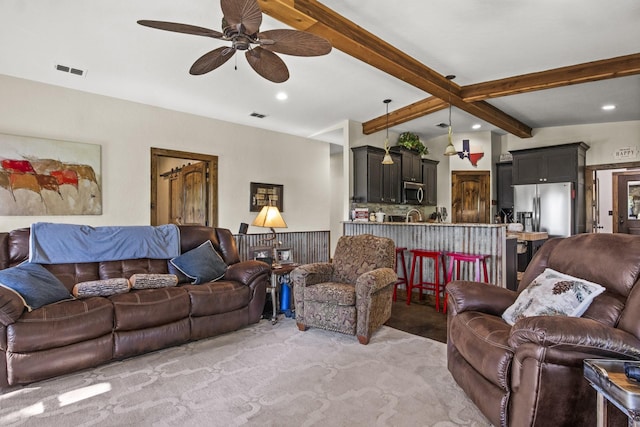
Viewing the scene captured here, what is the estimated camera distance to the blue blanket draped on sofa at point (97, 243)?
9.81ft

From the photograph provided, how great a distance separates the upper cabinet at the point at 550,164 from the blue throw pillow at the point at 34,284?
7076mm

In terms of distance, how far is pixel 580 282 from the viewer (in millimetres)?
2014

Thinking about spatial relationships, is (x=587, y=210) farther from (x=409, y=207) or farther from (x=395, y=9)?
(x=395, y=9)

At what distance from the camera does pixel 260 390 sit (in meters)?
2.28

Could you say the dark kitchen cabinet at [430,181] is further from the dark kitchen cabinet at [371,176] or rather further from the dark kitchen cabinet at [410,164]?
the dark kitchen cabinet at [371,176]

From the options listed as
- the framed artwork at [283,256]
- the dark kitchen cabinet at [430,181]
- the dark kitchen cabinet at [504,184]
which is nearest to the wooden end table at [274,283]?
the framed artwork at [283,256]

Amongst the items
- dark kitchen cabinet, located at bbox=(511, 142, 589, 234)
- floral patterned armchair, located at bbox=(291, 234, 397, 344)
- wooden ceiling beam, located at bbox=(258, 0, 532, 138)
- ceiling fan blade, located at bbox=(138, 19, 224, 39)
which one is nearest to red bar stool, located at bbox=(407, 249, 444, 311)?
floral patterned armchair, located at bbox=(291, 234, 397, 344)

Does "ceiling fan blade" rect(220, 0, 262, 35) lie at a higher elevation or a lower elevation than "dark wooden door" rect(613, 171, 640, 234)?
higher

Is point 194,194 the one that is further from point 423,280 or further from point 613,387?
point 613,387

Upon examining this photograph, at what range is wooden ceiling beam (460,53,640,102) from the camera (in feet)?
12.1

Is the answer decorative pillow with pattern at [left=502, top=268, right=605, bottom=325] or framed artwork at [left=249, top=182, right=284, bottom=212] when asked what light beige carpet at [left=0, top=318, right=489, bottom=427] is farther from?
framed artwork at [left=249, top=182, right=284, bottom=212]

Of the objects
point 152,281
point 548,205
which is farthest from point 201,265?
point 548,205

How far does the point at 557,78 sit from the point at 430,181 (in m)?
3.64

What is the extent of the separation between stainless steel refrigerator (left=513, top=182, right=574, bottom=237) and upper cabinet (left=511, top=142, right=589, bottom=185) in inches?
5.7
